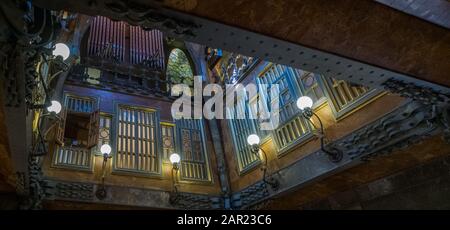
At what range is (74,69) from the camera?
411 inches

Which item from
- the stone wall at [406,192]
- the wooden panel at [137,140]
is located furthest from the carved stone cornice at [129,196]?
the stone wall at [406,192]

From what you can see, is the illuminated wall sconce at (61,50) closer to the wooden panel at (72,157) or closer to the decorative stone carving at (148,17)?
the decorative stone carving at (148,17)

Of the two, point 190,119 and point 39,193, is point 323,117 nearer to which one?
point 190,119

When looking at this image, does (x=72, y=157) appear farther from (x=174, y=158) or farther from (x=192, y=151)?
(x=192, y=151)

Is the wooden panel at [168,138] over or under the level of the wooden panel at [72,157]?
over

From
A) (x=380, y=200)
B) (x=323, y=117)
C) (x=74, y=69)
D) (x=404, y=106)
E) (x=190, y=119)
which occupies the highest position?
(x=74, y=69)

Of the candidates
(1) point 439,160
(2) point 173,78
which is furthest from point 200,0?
(2) point 173,78

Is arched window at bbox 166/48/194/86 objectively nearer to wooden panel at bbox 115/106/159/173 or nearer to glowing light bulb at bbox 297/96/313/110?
wooden panel at bbox 115/106/159/173

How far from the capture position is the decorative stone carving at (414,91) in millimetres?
4285

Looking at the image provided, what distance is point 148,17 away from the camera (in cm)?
273

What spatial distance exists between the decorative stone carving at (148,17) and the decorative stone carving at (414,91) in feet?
9.69

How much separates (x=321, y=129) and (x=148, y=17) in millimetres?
5502

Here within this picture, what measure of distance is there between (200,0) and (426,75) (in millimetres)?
3423

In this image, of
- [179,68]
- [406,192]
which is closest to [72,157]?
[179,68]
